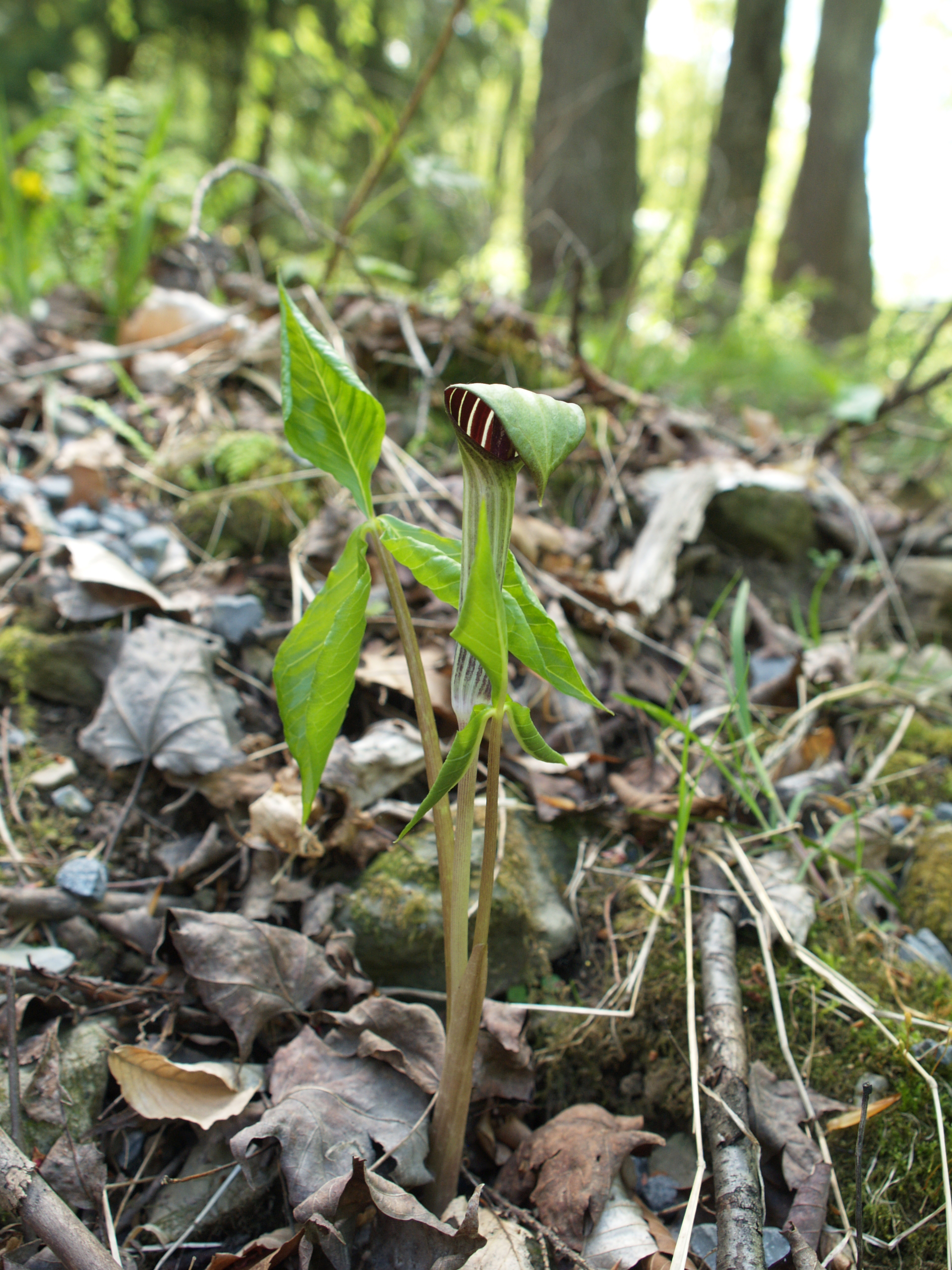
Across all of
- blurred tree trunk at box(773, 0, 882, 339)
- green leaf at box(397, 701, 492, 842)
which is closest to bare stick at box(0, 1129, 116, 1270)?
green leaf at box(397, 701, 492, 842)

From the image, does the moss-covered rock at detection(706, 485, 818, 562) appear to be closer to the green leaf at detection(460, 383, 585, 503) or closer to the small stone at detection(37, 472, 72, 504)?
the green leaf at detection(460, 383, 585, 503)

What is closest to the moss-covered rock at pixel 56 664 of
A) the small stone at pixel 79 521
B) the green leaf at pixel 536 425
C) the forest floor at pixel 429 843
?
the forest floor at pixel 429 843

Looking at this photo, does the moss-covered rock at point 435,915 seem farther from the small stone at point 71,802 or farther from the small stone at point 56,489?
the small stone at point 56,489

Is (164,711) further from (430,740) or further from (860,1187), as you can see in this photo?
(860,1187)

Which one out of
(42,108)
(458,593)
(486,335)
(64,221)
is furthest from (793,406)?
(42,108)

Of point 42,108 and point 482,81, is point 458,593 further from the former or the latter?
point 42,108

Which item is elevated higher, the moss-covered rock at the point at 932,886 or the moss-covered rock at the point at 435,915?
the moss-covered rock at the point at 932,886
